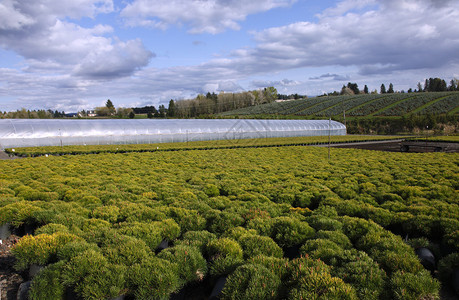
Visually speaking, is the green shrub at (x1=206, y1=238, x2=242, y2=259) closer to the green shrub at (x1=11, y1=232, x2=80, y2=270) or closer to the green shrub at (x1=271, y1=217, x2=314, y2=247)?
the green shrub at (x1=271, y1=217, x2=314, y2=247)

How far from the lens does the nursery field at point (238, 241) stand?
17.0 feet

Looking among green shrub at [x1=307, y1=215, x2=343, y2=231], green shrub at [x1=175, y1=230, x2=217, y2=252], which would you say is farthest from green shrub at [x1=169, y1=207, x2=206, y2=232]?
green shrub at [x1=307, y1=215, x2=343, y2=231]

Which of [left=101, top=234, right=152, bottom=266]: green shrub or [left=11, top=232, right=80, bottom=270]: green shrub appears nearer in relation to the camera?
[left=101, top=234, right=152, bottom=266]: green shrub

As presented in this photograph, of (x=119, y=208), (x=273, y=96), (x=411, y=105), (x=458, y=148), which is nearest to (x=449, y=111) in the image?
(x=411, y=105)

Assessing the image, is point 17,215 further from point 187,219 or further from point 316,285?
point 316,285

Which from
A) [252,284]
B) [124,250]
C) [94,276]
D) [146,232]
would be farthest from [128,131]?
[252,284]

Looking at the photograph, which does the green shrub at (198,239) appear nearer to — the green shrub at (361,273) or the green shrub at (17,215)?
the green shrub at (361,273)

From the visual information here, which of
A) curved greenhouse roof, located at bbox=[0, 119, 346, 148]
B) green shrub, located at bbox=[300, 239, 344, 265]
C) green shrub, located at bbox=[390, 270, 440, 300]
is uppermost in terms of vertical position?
curved greenhouse roof, located at bbox=[0, 119, 346, 148]

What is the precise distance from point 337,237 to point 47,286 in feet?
20.4

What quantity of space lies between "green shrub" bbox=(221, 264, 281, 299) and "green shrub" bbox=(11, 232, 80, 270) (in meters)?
4.05

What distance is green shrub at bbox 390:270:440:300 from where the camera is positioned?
15.9 feet

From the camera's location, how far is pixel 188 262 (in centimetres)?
593

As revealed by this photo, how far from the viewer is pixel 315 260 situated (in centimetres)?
591

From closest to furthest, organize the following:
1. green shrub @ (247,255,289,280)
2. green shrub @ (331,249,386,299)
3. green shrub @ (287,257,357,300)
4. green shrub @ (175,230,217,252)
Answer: green shrub @ (287,257,357,300)
green shrub @ (331,249,386,299)
green shrub @ (247,255,289,280)
green shrub @ (175,230,217,252)
